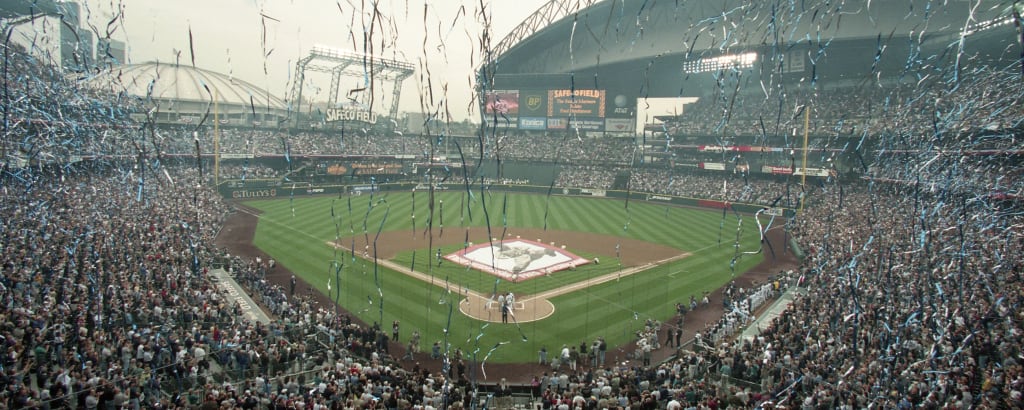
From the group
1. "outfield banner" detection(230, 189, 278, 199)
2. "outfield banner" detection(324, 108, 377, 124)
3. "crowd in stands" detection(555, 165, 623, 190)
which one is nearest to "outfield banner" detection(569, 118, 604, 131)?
"crowd in stands" detection(555, 165, 623, 190)

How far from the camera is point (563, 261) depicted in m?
26.2

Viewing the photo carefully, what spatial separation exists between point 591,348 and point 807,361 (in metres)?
5.63

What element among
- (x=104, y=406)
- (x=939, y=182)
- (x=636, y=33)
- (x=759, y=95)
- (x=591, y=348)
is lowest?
(x=591, y=348)

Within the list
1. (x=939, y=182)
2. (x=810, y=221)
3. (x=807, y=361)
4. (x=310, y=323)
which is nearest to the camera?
(x=807, y=361)

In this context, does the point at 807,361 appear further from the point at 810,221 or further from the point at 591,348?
the point at 810,221

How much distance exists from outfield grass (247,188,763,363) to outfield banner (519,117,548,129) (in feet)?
76.9

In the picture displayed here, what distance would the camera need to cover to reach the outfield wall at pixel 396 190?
45963 millimetres

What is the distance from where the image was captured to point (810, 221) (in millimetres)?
33125

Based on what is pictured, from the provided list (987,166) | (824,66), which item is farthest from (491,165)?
(987,166)

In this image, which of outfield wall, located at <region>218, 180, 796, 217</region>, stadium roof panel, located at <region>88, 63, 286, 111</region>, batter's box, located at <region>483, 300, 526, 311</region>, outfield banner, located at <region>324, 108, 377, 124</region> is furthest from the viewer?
stadium roof panel, located at <region>88, 63, 286, 111</region>

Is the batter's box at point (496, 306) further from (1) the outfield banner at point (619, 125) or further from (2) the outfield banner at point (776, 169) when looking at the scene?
(1) the outfield banner at point (619, 125)

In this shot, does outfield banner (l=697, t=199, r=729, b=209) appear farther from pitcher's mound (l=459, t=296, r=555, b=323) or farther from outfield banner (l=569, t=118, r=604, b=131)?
pitcher's mound (l=459, t=296, r=555, b=323)

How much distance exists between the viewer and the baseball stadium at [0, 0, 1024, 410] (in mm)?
11453

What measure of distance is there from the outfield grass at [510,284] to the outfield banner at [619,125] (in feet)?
70.2
